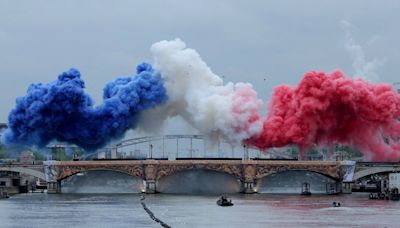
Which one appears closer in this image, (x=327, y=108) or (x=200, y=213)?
(x=200, y=213)

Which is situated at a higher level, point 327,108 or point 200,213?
point 327,108

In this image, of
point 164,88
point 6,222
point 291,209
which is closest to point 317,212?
point 291,209

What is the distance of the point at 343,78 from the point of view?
197250 mm

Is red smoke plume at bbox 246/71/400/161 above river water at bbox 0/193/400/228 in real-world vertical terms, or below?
above

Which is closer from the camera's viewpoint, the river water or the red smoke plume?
the river water

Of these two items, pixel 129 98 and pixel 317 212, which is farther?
pixel 129 98

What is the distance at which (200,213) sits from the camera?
148000 millimetres

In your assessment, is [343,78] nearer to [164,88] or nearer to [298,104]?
[298,104]

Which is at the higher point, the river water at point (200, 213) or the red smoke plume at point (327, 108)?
the red smoke plume at point (327, 108)

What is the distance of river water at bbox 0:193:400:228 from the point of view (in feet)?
424

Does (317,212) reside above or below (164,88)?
below

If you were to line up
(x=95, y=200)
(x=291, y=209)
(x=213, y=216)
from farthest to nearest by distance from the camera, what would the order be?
1. (x=95, y=200)
2. (x=291, y=209)
3. (x=213, y=216)

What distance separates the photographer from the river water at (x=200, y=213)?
129250mm

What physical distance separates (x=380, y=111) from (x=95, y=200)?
5290 centimetres
